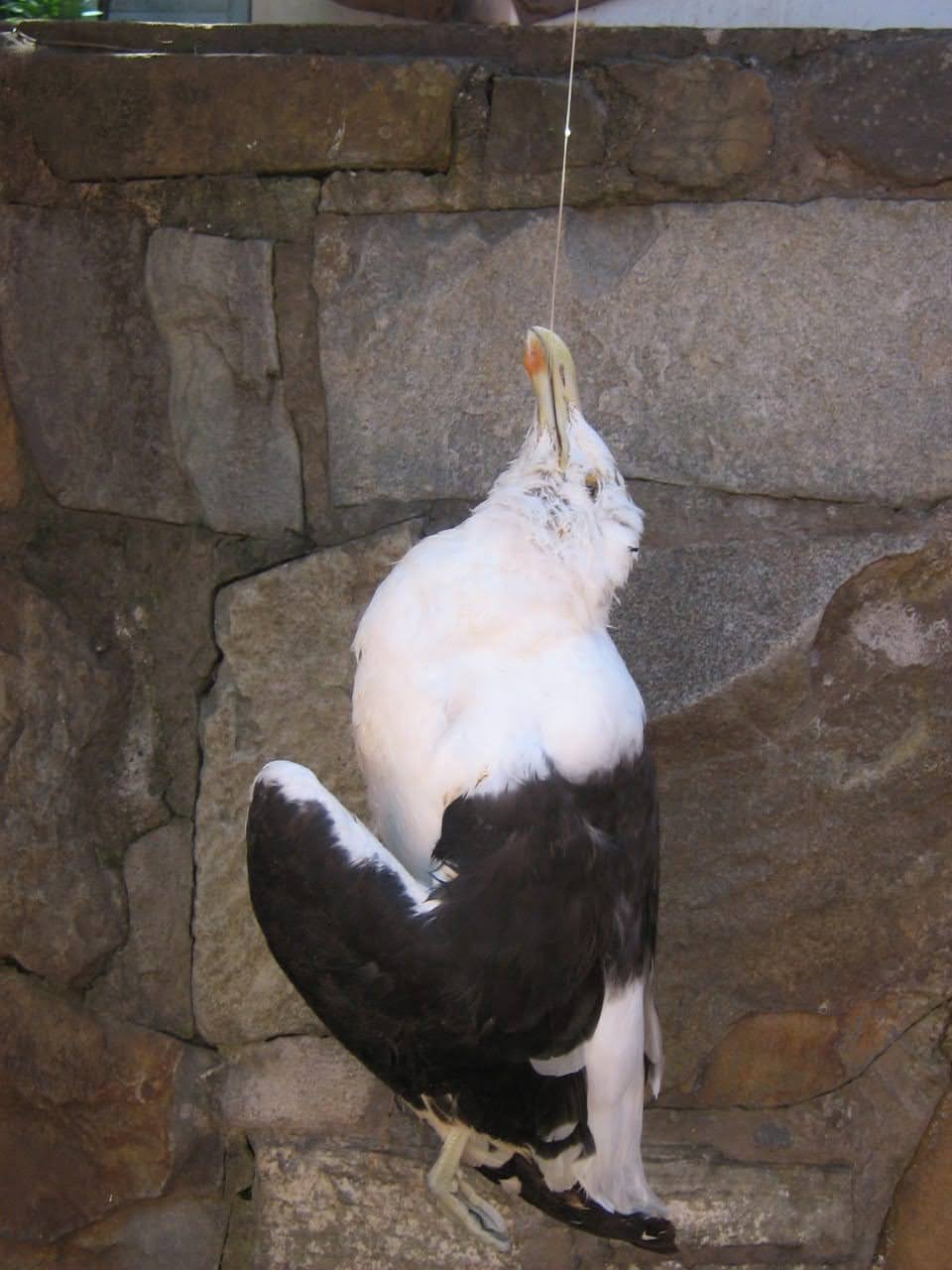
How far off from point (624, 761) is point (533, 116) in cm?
92

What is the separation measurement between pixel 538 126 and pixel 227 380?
1.86ft

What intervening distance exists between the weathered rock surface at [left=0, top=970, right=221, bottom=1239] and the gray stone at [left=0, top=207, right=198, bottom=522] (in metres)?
0.77

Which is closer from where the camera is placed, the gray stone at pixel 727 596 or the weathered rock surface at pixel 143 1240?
the gray stone at pixel 727 596

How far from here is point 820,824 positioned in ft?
8.18

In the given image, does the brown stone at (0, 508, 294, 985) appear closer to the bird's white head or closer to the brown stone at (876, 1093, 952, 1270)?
the bird's white head

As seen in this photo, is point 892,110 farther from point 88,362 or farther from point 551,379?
point 88,362

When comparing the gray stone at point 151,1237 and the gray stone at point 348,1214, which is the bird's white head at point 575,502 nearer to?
the gray stone at point 348,1214

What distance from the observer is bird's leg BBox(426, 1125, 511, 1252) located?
2.18 m

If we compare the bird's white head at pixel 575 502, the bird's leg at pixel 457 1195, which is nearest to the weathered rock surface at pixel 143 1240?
the bird's leg at pixel 457 1195

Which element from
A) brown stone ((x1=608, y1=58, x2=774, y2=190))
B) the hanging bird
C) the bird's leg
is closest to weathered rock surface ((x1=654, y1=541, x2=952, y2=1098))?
the hanging bird

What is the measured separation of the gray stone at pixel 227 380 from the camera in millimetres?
2453

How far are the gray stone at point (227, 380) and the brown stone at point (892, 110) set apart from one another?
807mm

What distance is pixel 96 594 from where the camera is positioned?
2578mm

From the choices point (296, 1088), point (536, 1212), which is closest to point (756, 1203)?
point (536, 1212)
